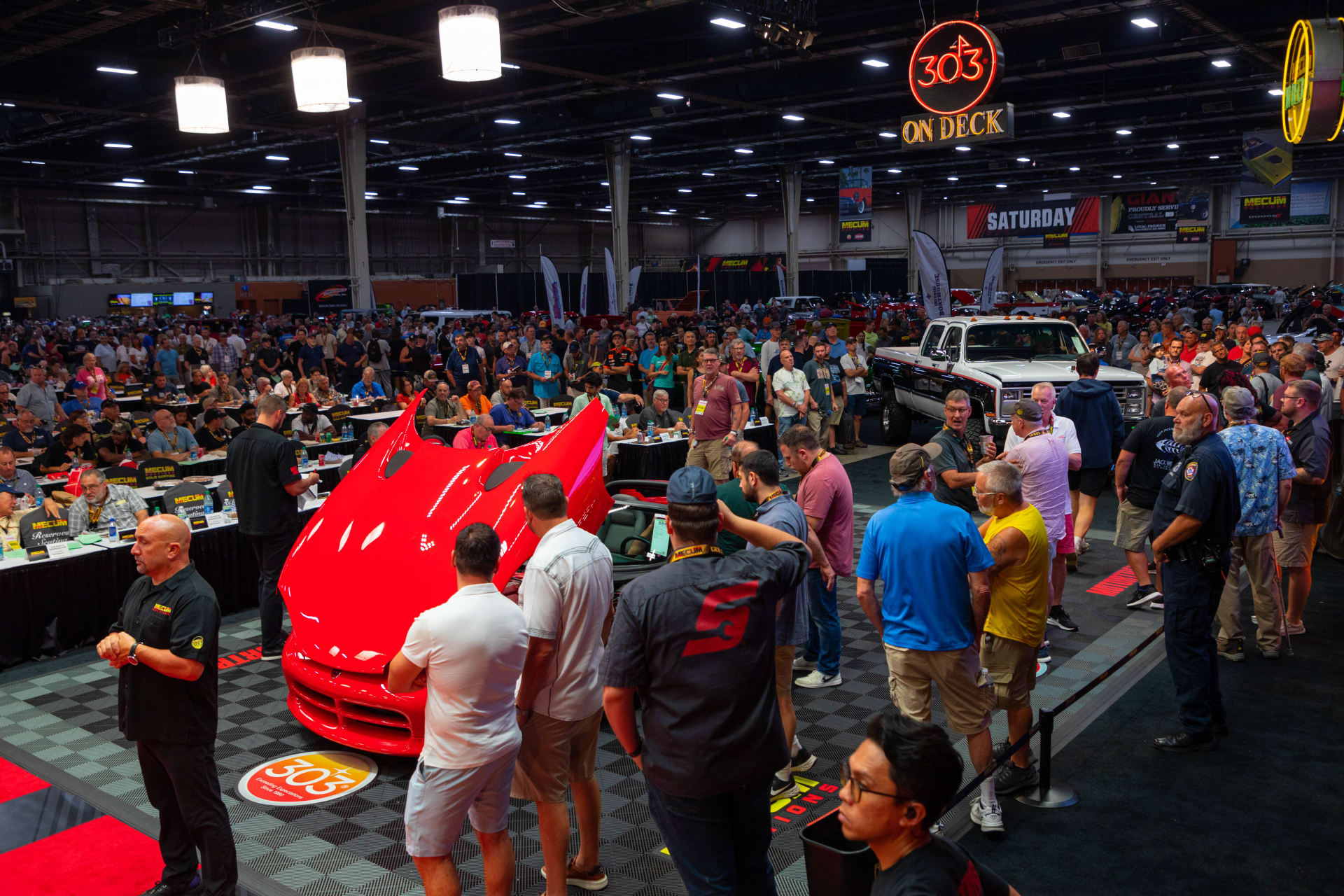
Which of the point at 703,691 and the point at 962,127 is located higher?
the point at 962,127

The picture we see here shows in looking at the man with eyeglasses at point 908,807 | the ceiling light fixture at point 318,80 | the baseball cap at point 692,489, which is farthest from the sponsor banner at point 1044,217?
the man with eyeglasses at point 908,807

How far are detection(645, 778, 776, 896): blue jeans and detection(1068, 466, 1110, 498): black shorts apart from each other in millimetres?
6430

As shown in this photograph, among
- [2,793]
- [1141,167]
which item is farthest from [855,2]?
[1141,167]

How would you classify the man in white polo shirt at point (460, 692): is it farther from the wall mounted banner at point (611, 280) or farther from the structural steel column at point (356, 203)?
the wall mounted banner at point (611, 280)

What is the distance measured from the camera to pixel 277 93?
70.8 feet

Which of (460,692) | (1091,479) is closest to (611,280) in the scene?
(1091,479)

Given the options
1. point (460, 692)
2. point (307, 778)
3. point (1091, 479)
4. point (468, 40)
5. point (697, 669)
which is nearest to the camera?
point (697, 669)

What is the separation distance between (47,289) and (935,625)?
40.6 m

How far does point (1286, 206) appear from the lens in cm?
3797

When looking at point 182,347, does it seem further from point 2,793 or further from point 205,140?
point 2,793

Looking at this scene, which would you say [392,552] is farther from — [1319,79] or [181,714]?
[1319,79]

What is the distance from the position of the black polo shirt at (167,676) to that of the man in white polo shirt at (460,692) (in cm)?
90

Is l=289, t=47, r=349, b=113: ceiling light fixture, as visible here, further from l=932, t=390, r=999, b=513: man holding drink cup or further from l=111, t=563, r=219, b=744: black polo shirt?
l=932, t=390, r=999, b=513: man holding drink cup

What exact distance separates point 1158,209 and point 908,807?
1909 inches
